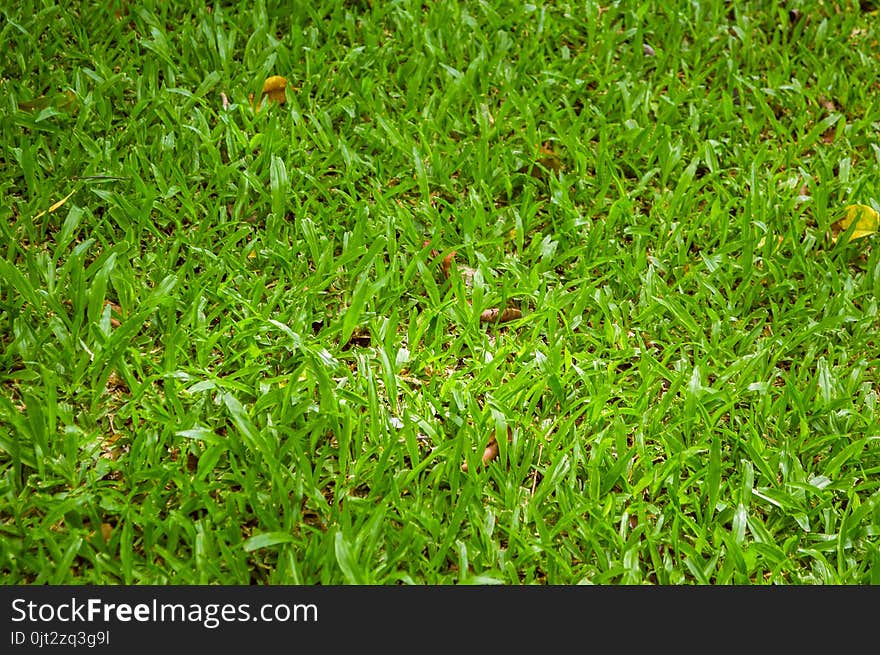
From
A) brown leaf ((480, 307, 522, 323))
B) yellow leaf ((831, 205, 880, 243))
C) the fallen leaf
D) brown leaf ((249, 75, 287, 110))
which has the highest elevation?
brown leaf ((249, 75, 287, 110))

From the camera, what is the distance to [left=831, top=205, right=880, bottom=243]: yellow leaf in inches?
118

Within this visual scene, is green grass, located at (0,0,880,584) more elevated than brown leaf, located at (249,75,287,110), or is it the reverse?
brown leaf, located at (249,75,287,110)

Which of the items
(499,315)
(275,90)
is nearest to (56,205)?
(275,90)

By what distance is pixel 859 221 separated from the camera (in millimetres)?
3002

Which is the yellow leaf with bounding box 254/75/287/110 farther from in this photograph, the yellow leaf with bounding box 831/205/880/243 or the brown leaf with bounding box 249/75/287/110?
the yellow leaf with bounding box 831/205/880/243

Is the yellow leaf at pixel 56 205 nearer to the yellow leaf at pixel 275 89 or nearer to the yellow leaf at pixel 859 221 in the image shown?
the yellow leaf at pixel 275 89

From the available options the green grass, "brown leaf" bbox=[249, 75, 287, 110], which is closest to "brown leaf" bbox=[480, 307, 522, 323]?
Result: the green grass

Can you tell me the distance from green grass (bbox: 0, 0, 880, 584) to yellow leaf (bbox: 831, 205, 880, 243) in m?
0.04

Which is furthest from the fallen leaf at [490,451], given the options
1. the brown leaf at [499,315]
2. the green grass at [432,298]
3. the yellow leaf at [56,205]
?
the yellow leaf at [56,205]

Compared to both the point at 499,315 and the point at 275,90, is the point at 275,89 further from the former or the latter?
the point at 499,315

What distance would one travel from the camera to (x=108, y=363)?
2309 millimetres

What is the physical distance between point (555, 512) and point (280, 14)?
2267 mm

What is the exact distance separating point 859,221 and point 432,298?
1490 mm
